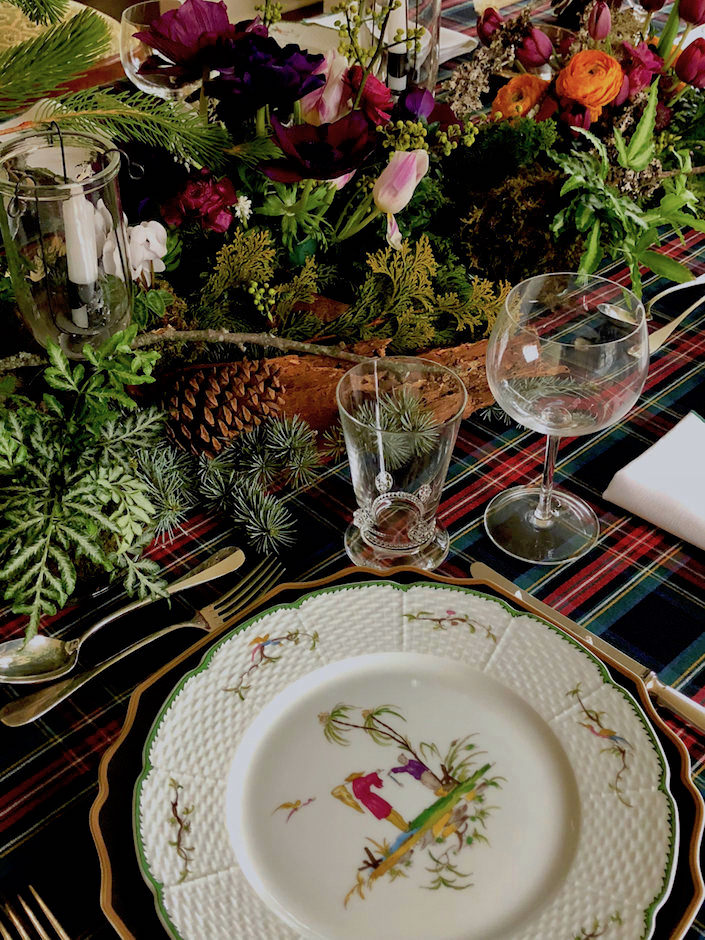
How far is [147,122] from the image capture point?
33.6 inches

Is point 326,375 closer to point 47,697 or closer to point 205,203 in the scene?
point 205,203

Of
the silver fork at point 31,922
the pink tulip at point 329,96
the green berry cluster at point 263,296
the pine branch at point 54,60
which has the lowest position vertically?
the silver fork at point 31,922

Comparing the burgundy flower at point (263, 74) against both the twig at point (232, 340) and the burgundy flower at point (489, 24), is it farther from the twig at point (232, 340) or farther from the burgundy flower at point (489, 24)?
the burgundy flower at point (489, 24)

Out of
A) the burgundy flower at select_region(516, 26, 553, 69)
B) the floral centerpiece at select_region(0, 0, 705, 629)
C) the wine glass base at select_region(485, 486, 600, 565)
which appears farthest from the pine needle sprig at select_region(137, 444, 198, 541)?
the burgundy flower at select_region(516, 26, 553, 69)

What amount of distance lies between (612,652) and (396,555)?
0.71 feet

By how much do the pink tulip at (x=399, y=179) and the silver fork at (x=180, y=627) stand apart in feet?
1.31

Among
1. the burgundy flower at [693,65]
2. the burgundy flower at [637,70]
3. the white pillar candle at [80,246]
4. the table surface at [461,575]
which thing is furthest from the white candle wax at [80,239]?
the burgundy flower at [693,65]

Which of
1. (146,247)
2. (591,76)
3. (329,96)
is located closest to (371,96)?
(329,96)

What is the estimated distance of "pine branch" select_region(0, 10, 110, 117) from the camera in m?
0.63

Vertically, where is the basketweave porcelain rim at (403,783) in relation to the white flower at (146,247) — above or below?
below

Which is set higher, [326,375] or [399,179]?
[399,179]

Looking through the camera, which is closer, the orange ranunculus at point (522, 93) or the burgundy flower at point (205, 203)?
the burgundy flower at point (205, 203)

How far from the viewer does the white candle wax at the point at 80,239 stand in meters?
0.78

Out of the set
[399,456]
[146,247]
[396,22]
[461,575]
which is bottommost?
[461,575]
